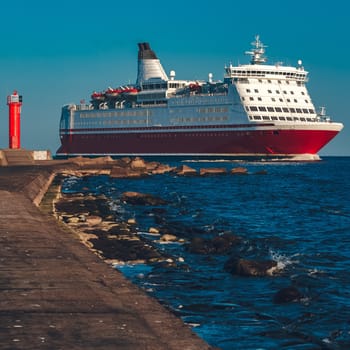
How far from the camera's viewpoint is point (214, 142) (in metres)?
78.8

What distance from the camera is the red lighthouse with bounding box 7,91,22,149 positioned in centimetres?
5653

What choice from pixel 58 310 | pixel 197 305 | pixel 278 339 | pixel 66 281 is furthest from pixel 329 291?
pixel 58 310

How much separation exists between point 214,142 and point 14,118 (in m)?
27.7

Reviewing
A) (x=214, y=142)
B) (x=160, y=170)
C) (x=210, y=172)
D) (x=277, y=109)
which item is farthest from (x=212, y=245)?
(x=277, y=109)

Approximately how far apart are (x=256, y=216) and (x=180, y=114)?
58915mm

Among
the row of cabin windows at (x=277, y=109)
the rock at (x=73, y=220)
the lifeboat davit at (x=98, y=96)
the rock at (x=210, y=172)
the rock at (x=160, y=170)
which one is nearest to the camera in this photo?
the rock at (x=73, y=220)

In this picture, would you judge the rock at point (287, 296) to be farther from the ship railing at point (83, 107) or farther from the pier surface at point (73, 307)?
the ship railing at point (83, 107)

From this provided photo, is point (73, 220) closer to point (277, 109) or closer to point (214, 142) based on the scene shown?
point (214, 142)

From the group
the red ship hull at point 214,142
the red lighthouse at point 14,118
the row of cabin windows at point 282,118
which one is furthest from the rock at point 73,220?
the row of cabin windows at point 282,118

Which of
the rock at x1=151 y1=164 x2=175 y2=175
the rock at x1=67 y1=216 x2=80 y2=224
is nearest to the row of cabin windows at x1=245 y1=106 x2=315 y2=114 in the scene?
the rock at x1=151 y1=164 x2=175 y2=175

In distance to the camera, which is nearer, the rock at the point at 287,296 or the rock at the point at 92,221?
the rock at the point at 287,296

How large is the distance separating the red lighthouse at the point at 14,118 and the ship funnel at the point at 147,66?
43981mm

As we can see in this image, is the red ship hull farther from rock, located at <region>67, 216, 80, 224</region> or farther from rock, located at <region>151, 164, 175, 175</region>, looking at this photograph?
rock, located at <region>67, 216, 80, 224</region>

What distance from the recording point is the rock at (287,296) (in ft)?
35.9
